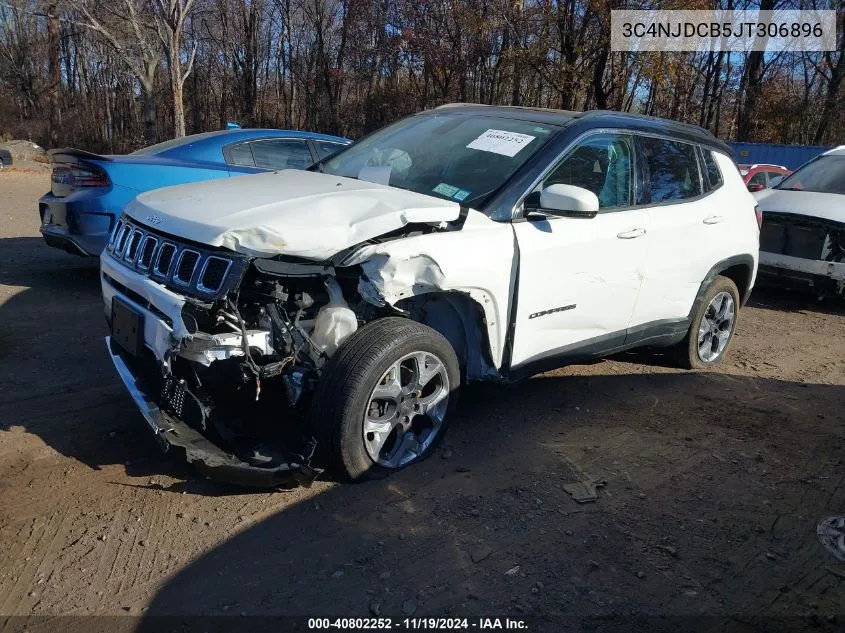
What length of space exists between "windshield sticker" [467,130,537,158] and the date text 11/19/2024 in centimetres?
255

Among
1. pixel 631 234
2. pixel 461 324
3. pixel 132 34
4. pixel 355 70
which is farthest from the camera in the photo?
pixel 355 70

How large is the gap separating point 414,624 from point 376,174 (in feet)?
8.62

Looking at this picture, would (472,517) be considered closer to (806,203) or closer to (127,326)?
(127,326)

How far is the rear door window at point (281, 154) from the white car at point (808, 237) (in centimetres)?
518

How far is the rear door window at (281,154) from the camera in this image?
7.43 meters

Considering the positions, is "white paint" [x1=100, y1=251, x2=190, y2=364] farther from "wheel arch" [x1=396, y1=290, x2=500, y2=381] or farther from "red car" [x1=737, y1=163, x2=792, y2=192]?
"red car" [x1=737, y1=163, x2=792, y2=192]

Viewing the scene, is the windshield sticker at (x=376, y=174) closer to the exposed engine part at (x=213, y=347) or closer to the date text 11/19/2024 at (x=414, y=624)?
the exposed engine part at (x=213, y=347)

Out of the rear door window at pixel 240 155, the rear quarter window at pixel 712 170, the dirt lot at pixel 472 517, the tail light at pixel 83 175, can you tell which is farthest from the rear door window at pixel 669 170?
the tail light at pixel 83 175

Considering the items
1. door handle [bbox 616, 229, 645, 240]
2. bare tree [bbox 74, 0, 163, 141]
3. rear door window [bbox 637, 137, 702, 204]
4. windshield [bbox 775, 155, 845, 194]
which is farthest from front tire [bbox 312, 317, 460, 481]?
bare tree [bbox 74, 0, 163, 141]

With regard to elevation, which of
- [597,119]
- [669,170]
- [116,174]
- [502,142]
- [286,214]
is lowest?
[286,214]

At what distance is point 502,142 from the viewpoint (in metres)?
4.32

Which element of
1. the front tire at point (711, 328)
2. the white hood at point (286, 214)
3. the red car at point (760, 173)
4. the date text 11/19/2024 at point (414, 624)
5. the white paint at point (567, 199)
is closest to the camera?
the date text 11/19/2024 at point (414, 624)

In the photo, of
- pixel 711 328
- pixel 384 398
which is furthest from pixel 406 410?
pixel 711 328

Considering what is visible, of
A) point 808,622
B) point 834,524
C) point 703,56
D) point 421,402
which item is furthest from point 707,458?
point 703,56
